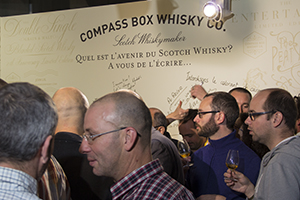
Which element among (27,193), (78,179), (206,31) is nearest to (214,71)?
(206,31)

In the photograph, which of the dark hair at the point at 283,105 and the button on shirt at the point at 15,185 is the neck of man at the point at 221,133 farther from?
the button on shirt at the point at 15,185

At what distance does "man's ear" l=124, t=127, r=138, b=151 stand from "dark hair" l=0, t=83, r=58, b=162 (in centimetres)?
42

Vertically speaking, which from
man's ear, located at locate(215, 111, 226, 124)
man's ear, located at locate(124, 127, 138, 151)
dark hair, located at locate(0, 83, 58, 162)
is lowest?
man's ear, located at locate(215, 111, 226, 124)

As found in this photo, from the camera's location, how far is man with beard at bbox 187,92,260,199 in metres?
2.49

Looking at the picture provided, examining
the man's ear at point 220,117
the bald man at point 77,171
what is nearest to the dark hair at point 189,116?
the man's ear at point 220,117

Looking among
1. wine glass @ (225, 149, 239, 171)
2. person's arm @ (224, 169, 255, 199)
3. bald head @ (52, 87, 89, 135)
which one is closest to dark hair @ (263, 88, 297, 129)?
wine glass @ (225, 149, 239, 171)

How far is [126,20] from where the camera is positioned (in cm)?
521

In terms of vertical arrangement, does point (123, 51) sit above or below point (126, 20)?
below

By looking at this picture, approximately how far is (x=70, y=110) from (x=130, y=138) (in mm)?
1063

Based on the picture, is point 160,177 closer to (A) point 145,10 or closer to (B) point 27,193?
(B) point 27,193

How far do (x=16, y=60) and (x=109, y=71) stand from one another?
67.5 inches

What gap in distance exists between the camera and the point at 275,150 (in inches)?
78.4

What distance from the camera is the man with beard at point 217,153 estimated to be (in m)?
2.49

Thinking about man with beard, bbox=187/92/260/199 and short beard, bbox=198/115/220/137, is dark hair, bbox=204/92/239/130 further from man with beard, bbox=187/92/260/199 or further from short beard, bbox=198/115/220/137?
short beard, bbox=198/115/220/137
